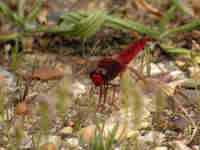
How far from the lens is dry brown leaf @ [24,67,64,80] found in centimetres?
190

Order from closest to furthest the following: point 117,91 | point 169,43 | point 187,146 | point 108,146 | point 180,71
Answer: point 108,146 < point 187,146 < point 117,91 < point 180,71 < point 169,43

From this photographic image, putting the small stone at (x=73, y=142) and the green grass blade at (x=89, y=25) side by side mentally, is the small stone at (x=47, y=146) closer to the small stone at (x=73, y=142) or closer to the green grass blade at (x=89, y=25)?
the small stone at (x=73, y=142)

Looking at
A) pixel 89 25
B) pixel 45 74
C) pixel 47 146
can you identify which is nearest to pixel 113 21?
pixel 89 25

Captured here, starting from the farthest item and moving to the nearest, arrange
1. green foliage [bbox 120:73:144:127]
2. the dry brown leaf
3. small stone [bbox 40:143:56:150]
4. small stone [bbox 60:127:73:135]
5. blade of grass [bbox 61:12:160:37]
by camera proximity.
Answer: blade of grass [bbox 61:12:160:37] → the dry brown leaf → small stone [bbox 60:127:73:135] → small stone [bbox 40:143:56:150] → green foliage [bbox 120:73:144:127]

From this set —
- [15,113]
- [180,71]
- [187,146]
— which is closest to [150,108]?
[187,146]

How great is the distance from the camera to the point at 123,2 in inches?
107

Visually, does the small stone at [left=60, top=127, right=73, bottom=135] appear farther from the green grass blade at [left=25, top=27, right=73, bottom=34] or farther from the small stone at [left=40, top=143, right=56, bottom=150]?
the green grass blade at [left=25, top=27, right=73, bottom=34]

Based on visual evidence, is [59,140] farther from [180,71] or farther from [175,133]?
[180,71]

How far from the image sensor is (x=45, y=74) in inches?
75.6

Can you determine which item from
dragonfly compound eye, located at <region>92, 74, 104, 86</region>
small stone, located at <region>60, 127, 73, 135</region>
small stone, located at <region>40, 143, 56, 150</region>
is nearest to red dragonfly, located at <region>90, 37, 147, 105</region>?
dragonfly compound eye, located at <region>92, 74, 104, 86</region>

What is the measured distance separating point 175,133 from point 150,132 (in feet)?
0.35

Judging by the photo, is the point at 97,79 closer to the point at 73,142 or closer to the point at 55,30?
the point at 73,142

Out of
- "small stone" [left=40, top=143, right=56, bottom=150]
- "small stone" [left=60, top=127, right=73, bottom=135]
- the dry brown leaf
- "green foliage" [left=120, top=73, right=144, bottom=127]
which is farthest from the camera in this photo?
the dry brown leaf

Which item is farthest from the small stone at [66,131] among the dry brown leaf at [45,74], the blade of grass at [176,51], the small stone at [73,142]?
the blade of grass at [176,51]
